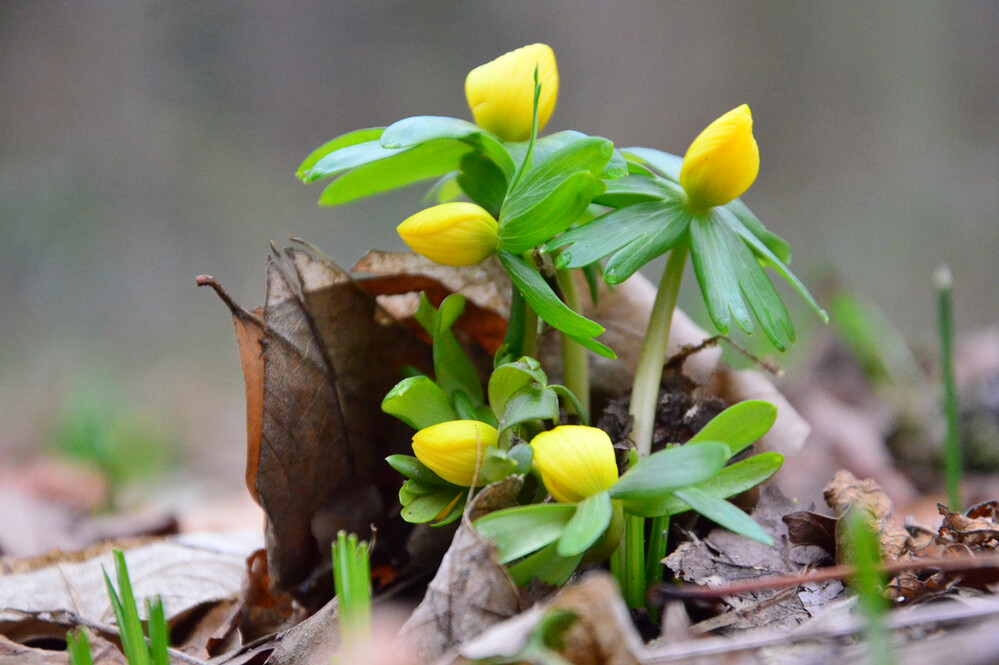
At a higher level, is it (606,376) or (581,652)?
(606,376)

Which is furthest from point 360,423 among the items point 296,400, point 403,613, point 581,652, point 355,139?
point 581,652

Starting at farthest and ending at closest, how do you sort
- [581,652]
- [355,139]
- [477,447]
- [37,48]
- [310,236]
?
1. [310,236]
2. [37,48]
3. [355,139]
4. [477,447]
5. [581,652]

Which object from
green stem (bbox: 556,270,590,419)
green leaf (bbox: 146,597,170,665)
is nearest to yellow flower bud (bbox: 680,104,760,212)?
green stem (bbox: 556,270,590,419)

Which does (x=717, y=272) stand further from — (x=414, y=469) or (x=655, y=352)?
(x=414, y=469)

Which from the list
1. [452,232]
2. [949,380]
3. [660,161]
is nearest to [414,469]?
[452,232]

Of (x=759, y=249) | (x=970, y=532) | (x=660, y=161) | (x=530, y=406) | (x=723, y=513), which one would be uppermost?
(x=660, y=161)

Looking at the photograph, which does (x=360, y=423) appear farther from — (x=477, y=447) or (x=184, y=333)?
(x=184, y=333)

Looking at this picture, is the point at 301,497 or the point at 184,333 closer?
the point at 301,497
